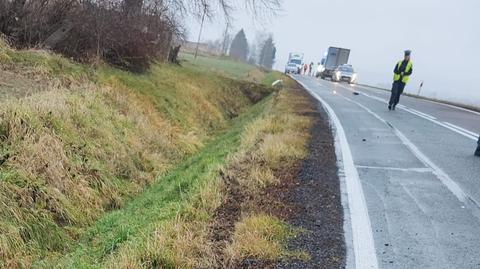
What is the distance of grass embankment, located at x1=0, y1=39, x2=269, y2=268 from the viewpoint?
15.3ft

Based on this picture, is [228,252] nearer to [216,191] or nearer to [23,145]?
[216,191]

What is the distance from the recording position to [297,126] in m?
8.95

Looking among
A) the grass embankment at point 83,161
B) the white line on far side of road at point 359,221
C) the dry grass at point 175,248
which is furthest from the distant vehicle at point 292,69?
the dry grass at point 175,248

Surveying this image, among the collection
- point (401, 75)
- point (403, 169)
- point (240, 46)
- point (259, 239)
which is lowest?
point (259, 239)

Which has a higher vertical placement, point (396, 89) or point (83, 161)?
point (396, 89)

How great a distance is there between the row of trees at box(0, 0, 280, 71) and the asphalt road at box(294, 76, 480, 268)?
675 cm

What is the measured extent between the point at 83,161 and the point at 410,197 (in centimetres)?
450

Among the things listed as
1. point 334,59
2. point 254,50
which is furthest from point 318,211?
point 254,50

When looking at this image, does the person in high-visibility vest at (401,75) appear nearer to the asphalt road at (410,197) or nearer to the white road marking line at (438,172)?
the asphalt road at (410,197)

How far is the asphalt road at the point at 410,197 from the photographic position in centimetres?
358

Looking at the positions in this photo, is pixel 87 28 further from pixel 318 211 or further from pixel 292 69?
pixel 292 69

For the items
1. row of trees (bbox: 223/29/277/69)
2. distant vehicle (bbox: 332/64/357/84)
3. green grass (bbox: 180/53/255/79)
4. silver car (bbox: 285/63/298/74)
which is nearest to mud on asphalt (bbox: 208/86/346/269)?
green grass (bbox: 180/53/255/79)

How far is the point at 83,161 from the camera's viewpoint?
6406 millimetres

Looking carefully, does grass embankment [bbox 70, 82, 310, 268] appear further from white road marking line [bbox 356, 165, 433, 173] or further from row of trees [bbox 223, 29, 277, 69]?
row of trees [bbox 223, 29, 277, 69]
